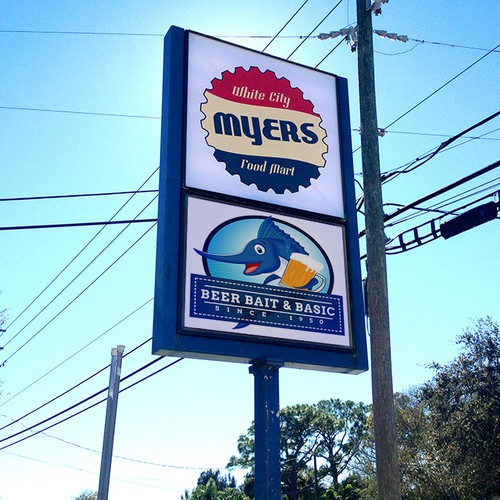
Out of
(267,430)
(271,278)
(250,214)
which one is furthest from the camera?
(250,214)

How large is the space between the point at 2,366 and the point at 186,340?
24.8 meters

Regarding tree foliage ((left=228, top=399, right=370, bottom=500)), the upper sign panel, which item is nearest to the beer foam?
the upper sign panel

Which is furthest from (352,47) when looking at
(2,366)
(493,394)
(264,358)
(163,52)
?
(2,366)

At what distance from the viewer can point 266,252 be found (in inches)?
483

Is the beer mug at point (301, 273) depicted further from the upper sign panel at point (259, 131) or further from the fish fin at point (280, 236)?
the upper sign panel at point (259, 131)

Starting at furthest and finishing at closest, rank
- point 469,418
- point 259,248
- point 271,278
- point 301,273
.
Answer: point 469,418
point 301,273
point 259,248
point 271,278

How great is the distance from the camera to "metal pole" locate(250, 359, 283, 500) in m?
10.5

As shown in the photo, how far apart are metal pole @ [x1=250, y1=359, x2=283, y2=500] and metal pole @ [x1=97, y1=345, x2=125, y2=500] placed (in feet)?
24.2

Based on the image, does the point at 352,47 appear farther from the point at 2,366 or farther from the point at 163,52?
the point at 2,366

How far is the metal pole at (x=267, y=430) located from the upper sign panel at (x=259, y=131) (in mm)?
Answer: 3243

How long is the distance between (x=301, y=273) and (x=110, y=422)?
803 centimetres

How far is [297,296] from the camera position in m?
12.1

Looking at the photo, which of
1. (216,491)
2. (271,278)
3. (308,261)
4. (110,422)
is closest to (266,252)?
(271,278)

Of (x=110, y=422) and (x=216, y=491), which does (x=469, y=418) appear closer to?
(x=110, y=422)
